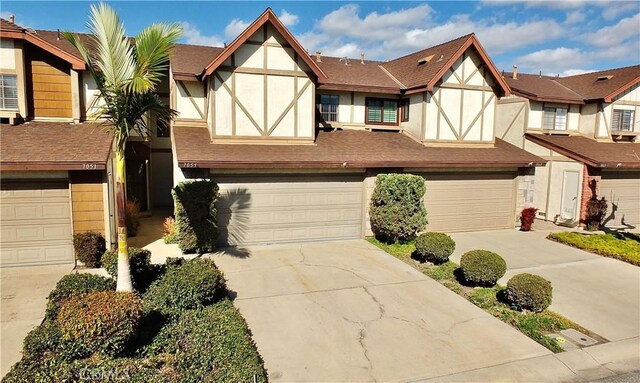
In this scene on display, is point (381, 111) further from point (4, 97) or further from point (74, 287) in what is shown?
point (74, 287)

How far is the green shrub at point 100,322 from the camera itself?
5.88 m

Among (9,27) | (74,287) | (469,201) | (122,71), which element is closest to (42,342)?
(74,287)

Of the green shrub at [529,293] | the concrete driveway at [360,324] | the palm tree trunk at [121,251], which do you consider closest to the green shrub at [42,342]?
the palm tree trunk at [121,251]

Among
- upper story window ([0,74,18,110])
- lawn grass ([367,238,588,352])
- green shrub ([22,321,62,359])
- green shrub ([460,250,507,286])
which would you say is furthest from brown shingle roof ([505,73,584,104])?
green shrub ([22,321,62,359])

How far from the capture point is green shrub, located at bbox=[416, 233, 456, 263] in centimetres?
1186

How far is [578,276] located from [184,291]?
35.1 ft

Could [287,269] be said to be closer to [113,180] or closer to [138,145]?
[113,180]

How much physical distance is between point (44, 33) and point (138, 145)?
260 inches

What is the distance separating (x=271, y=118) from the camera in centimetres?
1493

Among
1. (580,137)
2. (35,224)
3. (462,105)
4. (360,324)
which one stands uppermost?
(462,105)

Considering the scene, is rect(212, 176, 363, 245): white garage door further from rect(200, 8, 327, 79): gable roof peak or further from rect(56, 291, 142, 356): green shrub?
rect(56, 291, 142, 356): green shrub

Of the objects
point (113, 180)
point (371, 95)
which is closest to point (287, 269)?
point (113, 180)

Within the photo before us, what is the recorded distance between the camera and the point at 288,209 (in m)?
14.2

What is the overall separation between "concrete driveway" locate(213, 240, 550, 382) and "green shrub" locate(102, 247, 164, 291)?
72.8 inches
